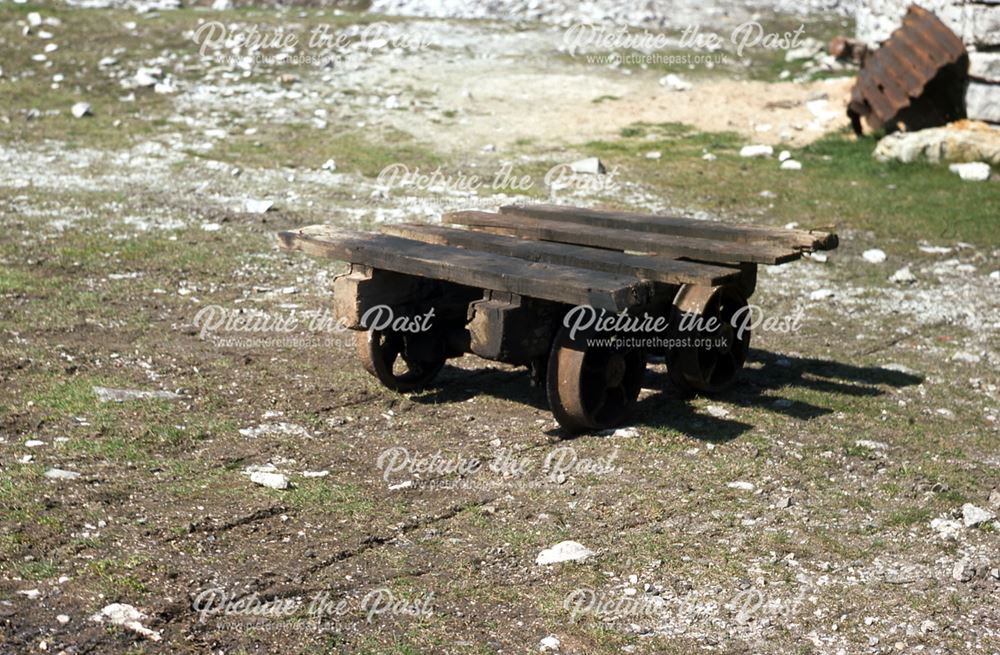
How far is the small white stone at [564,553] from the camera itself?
4.32m

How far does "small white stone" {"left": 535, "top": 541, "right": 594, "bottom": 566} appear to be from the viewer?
4.32 m

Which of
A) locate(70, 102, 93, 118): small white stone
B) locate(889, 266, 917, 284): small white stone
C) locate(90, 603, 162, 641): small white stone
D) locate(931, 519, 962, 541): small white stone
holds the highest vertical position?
locate(90, 603, 162, 641): small white stone

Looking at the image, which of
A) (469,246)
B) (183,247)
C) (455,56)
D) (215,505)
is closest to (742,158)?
(455,56)

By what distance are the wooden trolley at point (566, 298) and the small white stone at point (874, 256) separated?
2984 mm

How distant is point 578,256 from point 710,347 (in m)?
0.78

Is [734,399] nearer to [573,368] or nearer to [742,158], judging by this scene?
[573,368]

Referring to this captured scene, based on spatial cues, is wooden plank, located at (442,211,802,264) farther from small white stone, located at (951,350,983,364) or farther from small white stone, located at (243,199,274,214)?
small white stone, located at (243,199,274,214)

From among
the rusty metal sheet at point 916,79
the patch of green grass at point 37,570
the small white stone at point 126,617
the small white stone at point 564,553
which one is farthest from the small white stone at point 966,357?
the rusty metal sheet at point 916,79

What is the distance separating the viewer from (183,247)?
8.50 meters

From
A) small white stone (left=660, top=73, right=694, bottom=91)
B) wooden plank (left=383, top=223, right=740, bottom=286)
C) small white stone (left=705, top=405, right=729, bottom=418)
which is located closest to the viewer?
wooden plank (left=383, top=223, right=740, bottom=286)

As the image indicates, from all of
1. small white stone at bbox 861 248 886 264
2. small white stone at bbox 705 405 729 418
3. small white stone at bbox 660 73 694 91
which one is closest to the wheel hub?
small white stone at bbox 705 405 729 418

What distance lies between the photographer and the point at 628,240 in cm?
595

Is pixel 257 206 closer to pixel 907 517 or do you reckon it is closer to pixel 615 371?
pixel 615 371

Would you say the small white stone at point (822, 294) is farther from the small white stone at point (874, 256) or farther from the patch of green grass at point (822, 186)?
the patch of green grass at point (822, 186)
